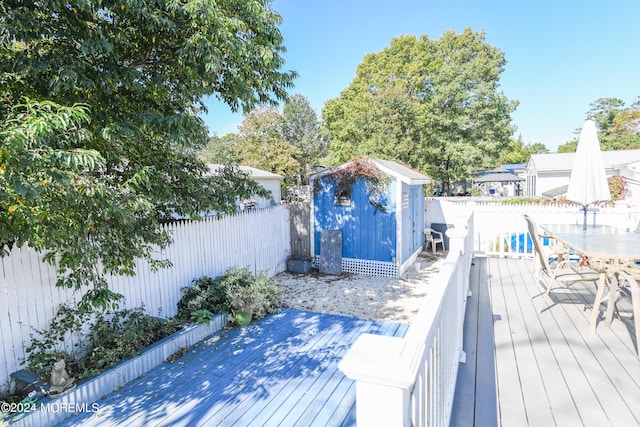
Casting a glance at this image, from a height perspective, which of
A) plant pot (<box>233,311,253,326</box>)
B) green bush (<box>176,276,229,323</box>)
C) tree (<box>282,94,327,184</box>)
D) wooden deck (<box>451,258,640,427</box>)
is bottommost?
plant pot (<box>233,311,253,326</box>)

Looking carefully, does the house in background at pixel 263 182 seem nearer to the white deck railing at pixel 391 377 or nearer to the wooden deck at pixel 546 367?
the wooden deck at pixel 546 367

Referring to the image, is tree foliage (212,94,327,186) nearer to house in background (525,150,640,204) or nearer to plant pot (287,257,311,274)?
plant pot (287,257,311,274)

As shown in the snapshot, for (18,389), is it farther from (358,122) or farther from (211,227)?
(358,122)

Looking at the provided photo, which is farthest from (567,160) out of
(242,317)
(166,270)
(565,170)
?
(166,270)

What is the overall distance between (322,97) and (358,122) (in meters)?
7.11

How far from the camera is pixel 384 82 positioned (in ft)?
65.4

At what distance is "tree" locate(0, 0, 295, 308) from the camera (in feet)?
7.86

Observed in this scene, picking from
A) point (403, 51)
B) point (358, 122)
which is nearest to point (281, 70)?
point (358, 122)

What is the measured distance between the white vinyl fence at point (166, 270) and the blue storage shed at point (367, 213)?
116cm

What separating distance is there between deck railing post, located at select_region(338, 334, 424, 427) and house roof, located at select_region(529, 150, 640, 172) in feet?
70.0

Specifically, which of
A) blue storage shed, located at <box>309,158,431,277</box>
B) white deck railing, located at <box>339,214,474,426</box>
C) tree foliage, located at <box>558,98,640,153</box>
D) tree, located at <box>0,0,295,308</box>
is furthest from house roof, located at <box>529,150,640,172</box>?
white deck railing, located at <box>339,214,474,426</box>

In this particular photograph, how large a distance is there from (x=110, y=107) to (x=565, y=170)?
22600mm

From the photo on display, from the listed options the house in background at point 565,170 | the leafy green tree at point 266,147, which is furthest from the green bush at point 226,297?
the leafy green tree at point 266,147

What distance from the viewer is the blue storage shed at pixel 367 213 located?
7652 mm
